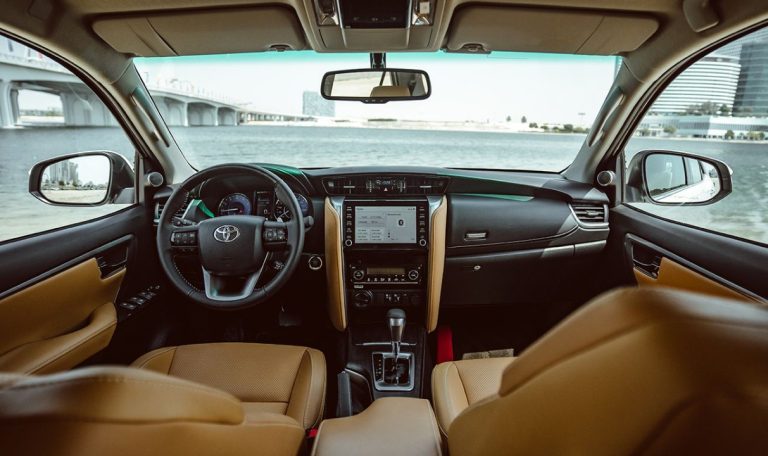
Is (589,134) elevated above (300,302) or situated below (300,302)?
above

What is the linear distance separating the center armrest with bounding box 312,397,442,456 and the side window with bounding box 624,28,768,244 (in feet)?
5.71

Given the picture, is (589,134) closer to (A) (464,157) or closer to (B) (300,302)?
(B) (300,302)

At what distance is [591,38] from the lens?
9.36ft

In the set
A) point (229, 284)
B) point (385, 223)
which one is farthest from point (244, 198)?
point (385, 223)

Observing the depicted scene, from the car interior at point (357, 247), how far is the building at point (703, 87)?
110 millimetres

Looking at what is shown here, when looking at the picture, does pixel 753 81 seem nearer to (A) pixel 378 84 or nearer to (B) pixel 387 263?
(A) pixel 378 84

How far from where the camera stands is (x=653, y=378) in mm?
683

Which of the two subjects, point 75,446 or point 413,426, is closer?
point 75,446

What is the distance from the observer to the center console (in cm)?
314

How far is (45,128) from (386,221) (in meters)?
2.63

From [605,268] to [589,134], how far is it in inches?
35.0

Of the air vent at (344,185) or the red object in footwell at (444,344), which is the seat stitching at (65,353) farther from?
the red object in footwell at (444,344)

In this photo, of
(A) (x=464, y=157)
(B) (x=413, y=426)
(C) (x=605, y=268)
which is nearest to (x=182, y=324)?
(B) (x=413, y=426)

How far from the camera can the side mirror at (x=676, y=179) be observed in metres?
2.77
